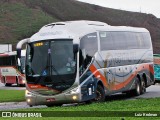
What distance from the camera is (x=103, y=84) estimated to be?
24.3 meters

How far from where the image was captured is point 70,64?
71.8 ft

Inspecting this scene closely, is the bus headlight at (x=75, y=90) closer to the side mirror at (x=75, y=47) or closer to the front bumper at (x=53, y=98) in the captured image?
the front bumper at (x=53, y=98)

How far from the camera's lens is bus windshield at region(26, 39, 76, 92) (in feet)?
71.7

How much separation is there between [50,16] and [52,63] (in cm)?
12641

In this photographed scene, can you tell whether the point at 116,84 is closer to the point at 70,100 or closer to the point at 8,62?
the point at 70,100

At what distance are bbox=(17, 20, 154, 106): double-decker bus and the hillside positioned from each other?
9225cm

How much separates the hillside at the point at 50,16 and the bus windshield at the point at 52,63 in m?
94.1

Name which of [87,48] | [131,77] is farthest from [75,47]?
[131,77]

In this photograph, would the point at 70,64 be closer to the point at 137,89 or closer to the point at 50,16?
the point at 137,89

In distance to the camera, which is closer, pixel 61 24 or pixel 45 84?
pixel 45 84

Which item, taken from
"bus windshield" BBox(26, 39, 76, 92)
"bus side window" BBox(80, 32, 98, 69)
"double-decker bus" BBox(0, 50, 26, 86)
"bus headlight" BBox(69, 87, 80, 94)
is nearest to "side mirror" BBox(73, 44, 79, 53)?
"bus windshield" BBox(26, 39, 76, 92)

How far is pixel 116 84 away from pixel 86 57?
160 inches

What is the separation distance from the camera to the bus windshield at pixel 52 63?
21.9m

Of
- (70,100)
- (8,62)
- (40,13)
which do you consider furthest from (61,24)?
(40,13)
